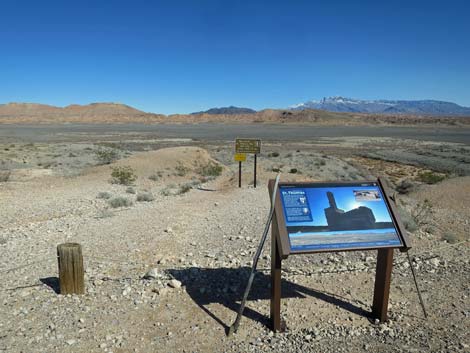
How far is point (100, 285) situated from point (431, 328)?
13.6 ft

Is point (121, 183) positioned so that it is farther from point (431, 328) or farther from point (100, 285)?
point (431, 328)

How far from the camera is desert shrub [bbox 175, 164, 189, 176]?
18491 millimetres

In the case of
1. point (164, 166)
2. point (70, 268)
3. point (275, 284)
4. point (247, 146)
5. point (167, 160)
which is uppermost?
point (247, 146)

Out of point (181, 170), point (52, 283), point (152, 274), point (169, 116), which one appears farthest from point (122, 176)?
point (169, 116)

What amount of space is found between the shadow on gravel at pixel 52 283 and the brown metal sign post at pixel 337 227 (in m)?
2.91

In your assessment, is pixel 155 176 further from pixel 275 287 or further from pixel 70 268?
pixel 275 287

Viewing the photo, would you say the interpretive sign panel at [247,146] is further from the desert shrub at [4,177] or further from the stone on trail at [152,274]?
the desert shrub at [4,177]

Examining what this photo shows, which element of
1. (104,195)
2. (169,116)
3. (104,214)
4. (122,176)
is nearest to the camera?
(104,214)

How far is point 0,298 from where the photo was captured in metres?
5.38

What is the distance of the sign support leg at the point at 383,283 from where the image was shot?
477 centimetres

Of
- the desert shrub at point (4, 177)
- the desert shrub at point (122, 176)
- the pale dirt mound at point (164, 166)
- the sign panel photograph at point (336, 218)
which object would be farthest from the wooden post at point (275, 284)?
the desert shrub at point (4, 177)

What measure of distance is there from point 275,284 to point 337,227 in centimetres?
91

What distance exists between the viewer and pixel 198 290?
5.69 meters

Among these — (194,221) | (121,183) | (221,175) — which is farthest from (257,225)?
(221,175)
